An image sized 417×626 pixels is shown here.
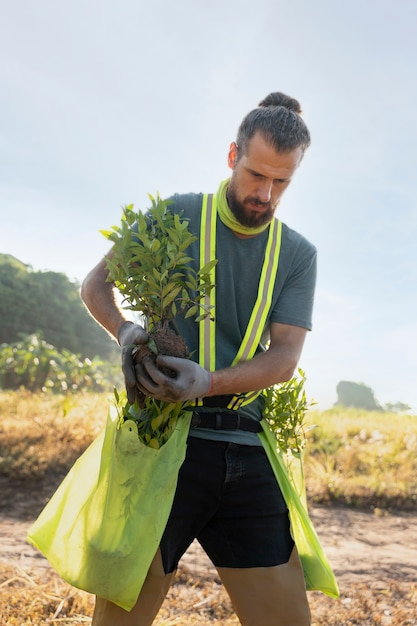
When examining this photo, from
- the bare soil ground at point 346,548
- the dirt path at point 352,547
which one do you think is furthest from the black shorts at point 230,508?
the dirt path at point 352,547

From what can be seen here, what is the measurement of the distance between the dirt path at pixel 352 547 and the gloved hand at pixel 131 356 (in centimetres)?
271

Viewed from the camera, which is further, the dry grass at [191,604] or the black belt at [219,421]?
the dry grass at [191,604]

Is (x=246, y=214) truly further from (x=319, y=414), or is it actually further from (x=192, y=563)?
(x=319, y=414)

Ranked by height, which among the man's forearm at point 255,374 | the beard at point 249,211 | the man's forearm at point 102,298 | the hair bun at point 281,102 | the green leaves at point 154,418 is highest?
the hair bun at point 281,102

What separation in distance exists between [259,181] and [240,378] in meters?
0.75

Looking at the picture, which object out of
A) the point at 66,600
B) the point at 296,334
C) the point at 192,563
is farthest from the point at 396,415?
the point at 296,334

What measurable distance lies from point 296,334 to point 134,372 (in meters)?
0.72

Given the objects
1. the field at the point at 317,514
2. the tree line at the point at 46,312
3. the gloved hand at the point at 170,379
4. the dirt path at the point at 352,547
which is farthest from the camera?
the tree line at the point at 46,312

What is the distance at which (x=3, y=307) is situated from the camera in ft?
106

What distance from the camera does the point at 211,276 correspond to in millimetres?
2115

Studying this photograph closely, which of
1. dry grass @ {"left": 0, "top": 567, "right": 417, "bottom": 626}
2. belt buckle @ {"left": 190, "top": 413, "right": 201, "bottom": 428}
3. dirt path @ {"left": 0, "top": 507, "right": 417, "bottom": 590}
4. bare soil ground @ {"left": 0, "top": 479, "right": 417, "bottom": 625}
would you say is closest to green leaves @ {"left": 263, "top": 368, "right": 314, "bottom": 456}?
belt buckle @ {"left": 190, "top": 413, "right": 201, "bottom": 428}

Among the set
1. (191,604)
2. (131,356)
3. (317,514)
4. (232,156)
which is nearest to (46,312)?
(317,514)

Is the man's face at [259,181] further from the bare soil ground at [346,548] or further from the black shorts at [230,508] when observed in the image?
the bare soil ground at [346,548]

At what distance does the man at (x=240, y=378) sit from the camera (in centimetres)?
195
